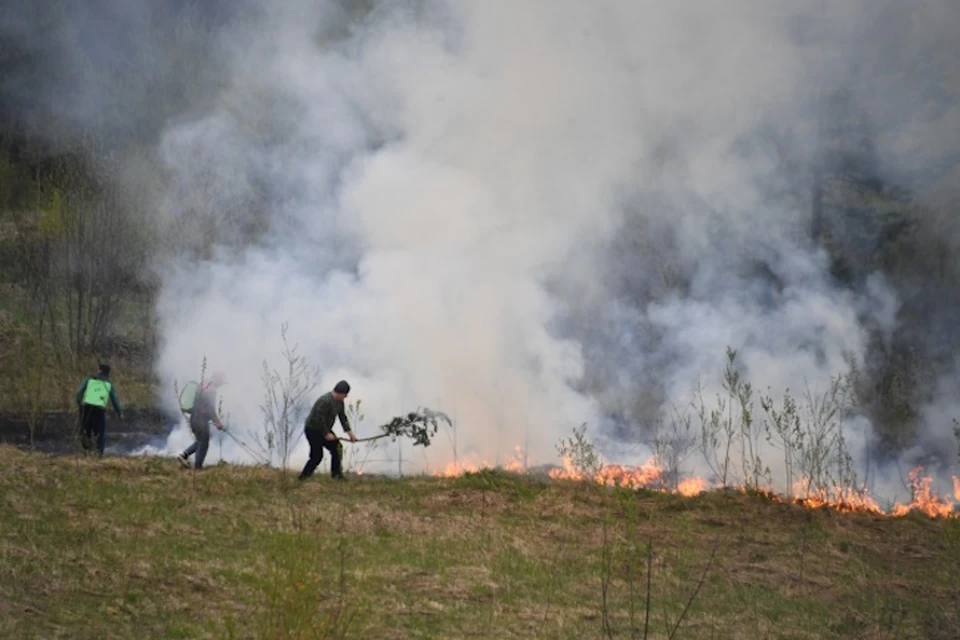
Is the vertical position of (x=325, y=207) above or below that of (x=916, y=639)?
above

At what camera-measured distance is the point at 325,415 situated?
535 inches

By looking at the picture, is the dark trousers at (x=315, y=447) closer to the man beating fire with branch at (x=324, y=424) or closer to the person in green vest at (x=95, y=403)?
the man beating fire with branch at (x=324, y=424)

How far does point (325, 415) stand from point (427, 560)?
14.7 ft

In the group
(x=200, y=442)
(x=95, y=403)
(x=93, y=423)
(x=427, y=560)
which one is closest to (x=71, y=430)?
(x=93, y=423)

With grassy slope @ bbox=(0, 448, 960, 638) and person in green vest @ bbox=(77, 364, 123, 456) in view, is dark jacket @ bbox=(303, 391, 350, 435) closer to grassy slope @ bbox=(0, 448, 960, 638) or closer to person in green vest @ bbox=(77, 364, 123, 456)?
grassy slope @ bbox=(0, 448, 960, 638)

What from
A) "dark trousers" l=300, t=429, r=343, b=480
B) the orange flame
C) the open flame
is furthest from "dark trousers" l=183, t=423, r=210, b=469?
the orange flame

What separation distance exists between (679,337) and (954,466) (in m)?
6.73

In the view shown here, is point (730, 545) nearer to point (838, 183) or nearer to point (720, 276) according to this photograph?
point (720, 276)

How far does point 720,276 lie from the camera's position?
23.8m

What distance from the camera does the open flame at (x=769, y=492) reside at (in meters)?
14.3

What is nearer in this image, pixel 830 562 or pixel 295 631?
pixel 295 631

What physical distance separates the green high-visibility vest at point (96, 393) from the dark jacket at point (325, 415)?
357cm

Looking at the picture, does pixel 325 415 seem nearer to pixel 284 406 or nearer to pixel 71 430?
pixel 284 406

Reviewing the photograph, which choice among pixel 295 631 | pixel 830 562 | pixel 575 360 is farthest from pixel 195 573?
pixel 575 360
